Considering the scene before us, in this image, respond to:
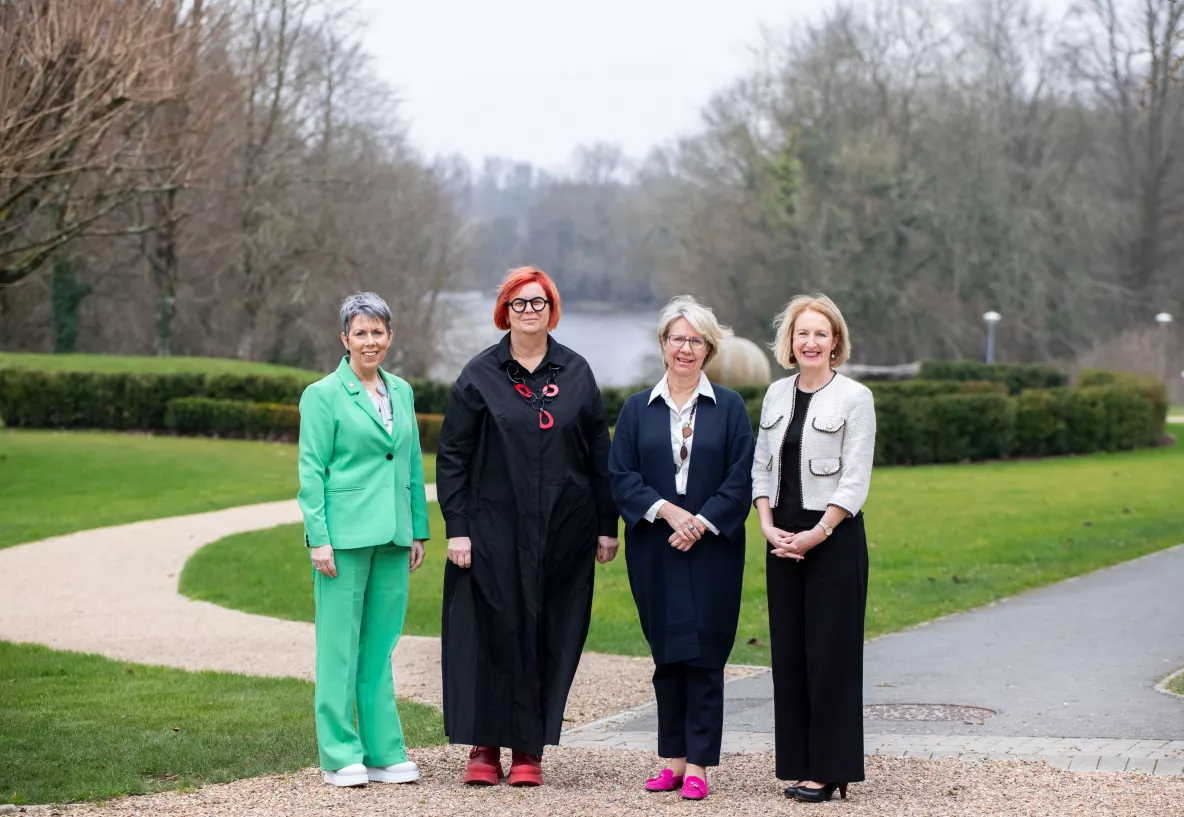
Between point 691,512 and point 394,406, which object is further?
point 394,406

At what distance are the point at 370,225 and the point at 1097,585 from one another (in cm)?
3370

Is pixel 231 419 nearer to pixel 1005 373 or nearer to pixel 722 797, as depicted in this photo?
pixel 1005 373

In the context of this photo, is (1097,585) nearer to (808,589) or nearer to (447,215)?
(808,589)

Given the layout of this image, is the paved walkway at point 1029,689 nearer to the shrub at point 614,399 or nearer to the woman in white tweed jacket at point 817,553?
the woman in white tweed jacket at point 817,553

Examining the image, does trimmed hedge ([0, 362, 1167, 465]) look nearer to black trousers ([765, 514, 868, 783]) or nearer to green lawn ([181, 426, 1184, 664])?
green lawn ([181, 426, 1184, 664])

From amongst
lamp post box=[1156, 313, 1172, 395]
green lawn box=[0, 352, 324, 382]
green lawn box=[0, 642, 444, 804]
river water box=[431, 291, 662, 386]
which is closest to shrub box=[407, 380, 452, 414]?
green lawn box=[0, 352, 324, 382]

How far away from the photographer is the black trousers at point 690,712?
5.42m

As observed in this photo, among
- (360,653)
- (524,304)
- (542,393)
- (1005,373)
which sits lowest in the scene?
(360,653)

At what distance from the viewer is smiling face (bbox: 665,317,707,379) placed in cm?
551

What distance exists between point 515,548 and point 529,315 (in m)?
0.93

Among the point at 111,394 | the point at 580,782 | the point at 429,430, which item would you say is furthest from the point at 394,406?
the point at 111,394

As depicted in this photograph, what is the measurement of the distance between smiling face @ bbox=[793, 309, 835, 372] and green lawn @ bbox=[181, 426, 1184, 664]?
403cm

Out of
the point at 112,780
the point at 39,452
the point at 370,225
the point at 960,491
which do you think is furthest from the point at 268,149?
the point at 112,780

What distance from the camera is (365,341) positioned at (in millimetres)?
5625
